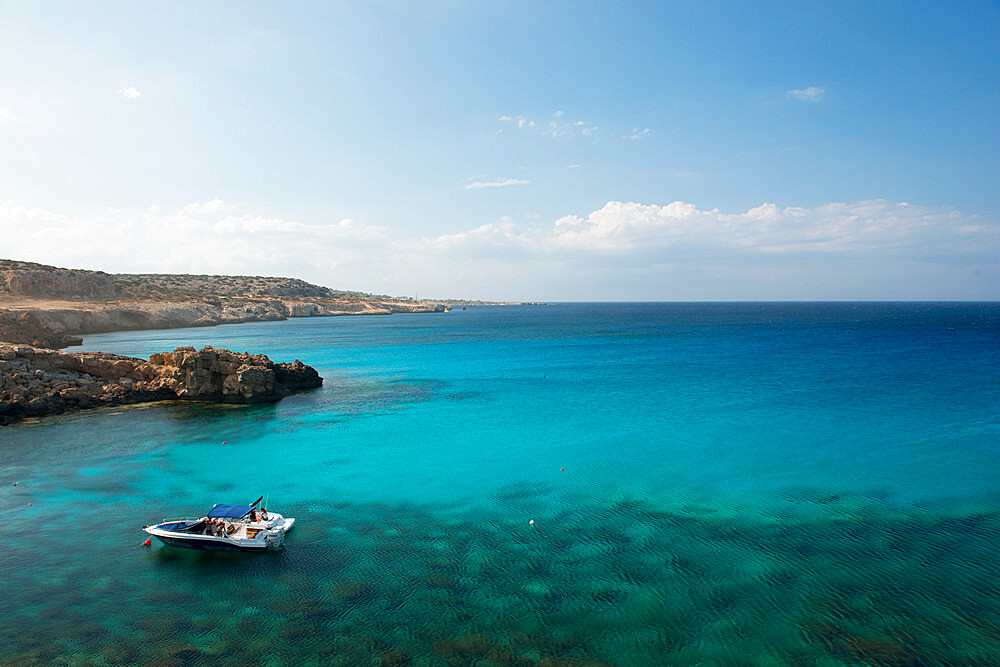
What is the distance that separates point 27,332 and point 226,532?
70736 millimetres

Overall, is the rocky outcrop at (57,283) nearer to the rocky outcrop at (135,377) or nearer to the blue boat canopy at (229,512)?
the rocky outcrop at (135,377)

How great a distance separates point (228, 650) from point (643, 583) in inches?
461

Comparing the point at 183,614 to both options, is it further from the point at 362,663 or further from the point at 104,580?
Answer: the point at 362,663

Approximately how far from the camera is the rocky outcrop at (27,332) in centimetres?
6238

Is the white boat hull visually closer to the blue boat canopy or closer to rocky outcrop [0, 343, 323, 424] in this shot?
the blue boat canopy

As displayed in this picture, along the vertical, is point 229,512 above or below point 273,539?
above

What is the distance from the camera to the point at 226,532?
1764cm

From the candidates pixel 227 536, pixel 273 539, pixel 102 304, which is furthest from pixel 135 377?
pixel 102 304

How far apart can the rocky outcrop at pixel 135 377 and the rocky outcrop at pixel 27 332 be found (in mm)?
27859

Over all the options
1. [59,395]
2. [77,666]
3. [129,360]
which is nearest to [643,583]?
[77,666]

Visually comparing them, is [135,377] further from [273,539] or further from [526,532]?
[526,532]

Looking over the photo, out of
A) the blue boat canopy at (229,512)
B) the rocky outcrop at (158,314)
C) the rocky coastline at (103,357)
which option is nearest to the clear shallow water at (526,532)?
the blue boat canopy at (229,512)

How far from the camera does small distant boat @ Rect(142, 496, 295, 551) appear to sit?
56.9ft

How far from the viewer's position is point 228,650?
1263cm
